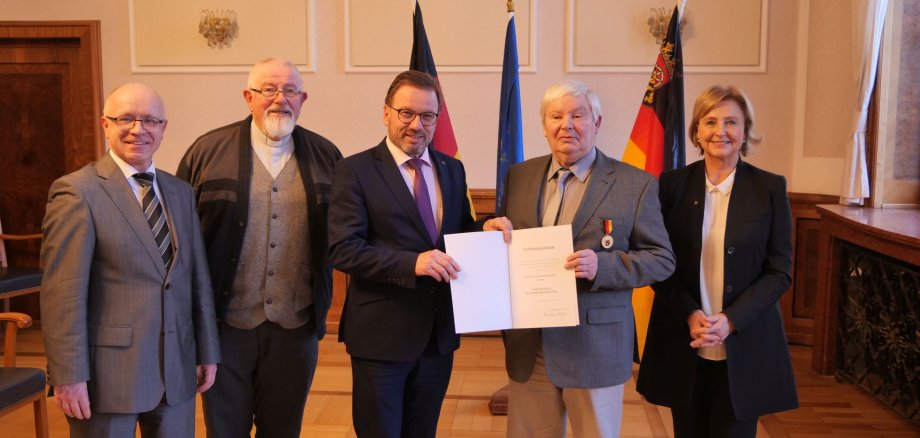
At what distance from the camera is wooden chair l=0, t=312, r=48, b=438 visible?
2592mm

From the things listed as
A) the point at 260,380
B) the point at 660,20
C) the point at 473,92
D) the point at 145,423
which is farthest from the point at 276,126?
the point at 660,20

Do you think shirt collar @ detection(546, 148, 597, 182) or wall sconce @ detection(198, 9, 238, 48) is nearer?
shirt collar @ detection(546, 148, 597, 182)

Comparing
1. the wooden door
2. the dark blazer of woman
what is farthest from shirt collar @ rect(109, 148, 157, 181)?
the wooden door

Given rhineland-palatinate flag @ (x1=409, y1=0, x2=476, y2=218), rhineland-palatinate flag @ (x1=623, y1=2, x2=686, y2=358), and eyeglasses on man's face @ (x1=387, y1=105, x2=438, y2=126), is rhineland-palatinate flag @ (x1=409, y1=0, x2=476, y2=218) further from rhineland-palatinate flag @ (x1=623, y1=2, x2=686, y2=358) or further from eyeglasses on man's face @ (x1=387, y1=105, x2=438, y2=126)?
eyeglasses on man's face @ (x1=387, y1=105, x2=438, y2=126)

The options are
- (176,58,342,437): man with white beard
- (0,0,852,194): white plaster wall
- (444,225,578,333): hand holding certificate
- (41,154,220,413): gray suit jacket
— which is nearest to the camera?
(41,154,220,413): gray suit jacket

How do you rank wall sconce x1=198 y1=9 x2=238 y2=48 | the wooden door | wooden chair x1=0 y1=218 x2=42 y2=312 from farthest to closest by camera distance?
the wooden door < wall sconce x1=198 y1=9 x2=238 y2=48 < wooden chair x1=0 y1=218 x2=42 y2=312

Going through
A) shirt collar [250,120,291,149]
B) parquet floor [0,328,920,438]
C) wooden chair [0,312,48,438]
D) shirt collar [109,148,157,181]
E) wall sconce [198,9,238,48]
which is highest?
wall sconce [198,9,238,48]

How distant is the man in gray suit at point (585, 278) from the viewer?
6.25 ft

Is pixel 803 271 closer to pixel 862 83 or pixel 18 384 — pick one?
pixel 862 83

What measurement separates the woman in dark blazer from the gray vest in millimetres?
1135

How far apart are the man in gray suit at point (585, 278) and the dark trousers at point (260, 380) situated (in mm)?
726

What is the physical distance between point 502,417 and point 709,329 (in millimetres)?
1810

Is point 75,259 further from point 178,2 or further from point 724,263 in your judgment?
point 178,2

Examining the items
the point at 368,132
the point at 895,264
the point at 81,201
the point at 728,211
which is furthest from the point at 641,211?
the point at 368,132
